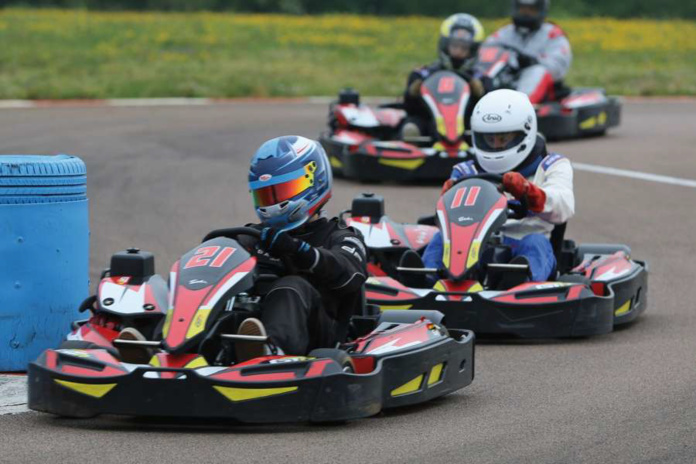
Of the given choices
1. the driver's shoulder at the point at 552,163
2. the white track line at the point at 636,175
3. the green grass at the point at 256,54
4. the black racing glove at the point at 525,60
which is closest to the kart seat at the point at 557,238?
the driver's shoulder at the point at 552,163

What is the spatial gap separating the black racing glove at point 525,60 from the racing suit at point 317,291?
975 cm

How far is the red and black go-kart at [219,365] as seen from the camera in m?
4.90

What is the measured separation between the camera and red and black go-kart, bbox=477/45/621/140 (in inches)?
587

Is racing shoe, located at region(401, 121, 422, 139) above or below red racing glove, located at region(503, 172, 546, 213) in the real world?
below

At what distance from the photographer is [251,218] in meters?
11.3

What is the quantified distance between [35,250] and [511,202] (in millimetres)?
2743

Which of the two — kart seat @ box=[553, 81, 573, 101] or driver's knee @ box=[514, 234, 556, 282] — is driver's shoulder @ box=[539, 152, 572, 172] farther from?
kart seat @ box=[553, 81, 573, 101]

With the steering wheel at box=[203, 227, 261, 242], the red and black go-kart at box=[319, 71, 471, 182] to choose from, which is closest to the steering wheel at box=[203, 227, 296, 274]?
the steering wheel at box=[203, 227, 261, 242]

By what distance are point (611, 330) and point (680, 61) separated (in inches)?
911

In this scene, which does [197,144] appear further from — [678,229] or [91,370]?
[91,370]

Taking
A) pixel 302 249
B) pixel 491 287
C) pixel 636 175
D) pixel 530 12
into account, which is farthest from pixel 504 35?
pixel 302 249

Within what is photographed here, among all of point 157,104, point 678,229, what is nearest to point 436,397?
point 678,229

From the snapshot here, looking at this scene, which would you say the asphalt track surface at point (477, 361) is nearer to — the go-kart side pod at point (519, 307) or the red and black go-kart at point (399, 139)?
the go-kart side pod at point (519, 307)

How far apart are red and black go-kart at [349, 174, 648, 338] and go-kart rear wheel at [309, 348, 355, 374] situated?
182 cm
